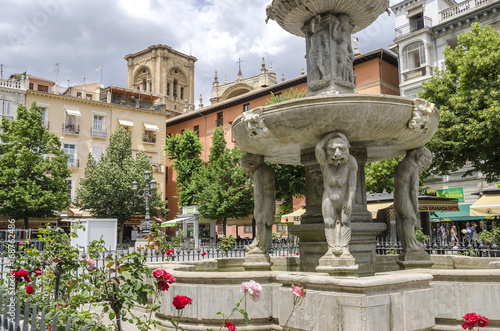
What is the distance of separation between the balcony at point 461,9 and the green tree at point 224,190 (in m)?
16.3

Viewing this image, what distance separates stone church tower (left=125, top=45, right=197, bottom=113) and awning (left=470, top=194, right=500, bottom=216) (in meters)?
52.8

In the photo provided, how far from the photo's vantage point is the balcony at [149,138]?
1708 inches

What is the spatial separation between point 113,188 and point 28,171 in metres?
6.72

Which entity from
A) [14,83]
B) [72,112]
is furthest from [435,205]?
[14,83]

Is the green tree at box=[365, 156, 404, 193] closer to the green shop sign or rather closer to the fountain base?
the green shop sign

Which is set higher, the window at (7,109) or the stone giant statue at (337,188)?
the window at (7,109)

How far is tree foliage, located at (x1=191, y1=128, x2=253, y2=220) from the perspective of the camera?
3016 centimetres

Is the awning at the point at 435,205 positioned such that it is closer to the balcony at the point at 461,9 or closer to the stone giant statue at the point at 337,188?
the stone giant statue at the point at 337,188

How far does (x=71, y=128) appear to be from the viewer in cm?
3875

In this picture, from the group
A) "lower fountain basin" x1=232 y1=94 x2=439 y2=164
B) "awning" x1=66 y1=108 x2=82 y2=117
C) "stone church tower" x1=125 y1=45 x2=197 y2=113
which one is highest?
"stone church tower" x1=125 y1=45 x2=197 y2=113

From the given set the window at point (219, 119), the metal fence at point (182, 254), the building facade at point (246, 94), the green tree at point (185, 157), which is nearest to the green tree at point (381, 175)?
the metal fence at point (182, 254)

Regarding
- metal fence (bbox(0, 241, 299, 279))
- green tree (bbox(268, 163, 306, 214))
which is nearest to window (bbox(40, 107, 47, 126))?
green tree (bbox(268, 163, 306, 214))

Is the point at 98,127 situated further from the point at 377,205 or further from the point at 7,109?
the point at 377,205

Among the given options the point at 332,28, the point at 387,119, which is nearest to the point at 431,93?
the point at 332,28
